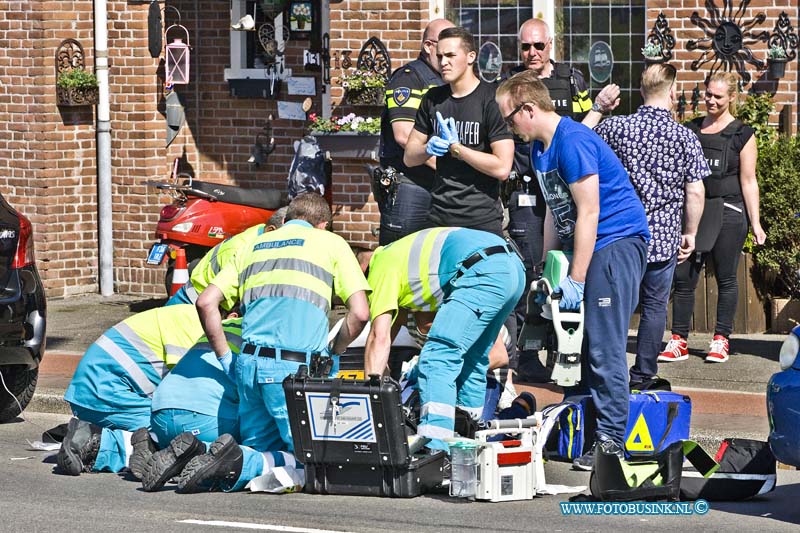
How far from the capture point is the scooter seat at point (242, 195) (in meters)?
13.6

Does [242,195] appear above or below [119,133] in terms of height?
below

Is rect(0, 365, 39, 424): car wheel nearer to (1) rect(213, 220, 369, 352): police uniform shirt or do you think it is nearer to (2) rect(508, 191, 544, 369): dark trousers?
(1) rect(213, 220, 369, 352): police uniform shirt

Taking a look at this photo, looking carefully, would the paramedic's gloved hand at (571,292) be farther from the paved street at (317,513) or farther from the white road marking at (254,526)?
the white road marking at (254,526)

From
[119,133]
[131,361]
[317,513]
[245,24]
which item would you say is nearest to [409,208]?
[131,361]

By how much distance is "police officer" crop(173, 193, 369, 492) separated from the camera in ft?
26.4

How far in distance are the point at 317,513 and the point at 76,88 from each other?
8140 millimetres

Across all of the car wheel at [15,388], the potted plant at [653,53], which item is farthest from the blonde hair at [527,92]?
the potted plant at [653,53]

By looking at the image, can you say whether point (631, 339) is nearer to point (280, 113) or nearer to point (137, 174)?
point (280, 113)

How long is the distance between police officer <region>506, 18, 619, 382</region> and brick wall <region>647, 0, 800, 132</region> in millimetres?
1971

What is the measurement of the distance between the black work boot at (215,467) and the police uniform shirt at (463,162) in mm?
2301

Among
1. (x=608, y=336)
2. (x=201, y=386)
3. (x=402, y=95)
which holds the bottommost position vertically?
(x=201, y=386)

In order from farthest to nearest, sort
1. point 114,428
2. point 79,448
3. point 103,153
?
point 103,153 < point 114,428 < point 79,448

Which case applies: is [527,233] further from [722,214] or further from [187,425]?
[187,425]

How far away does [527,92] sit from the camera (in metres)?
8.30
